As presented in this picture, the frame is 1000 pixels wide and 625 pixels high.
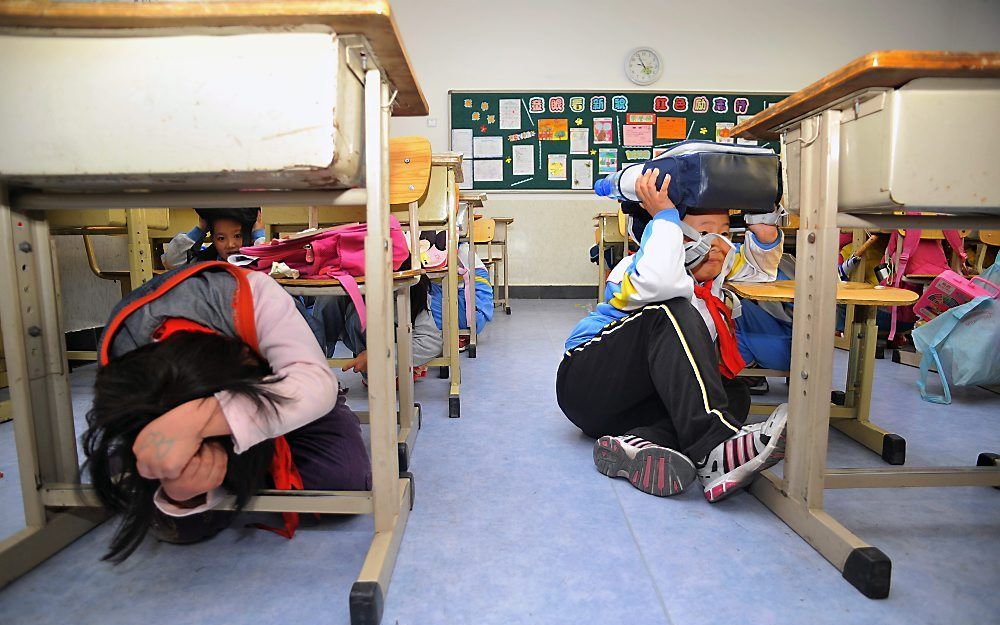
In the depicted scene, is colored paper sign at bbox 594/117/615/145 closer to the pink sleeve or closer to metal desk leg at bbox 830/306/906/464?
metal desk leg at bbox 830/306/906/464

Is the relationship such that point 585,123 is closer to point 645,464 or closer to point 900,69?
point 645,464

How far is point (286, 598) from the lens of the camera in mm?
891

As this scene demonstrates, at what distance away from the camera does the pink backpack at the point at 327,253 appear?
1.38 metres

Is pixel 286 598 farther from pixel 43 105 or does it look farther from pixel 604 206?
pixel 604 206

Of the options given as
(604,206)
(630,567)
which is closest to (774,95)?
(604,206)

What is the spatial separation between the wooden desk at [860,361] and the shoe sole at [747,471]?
0.48 m

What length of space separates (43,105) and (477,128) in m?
4.86

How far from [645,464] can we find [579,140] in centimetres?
460

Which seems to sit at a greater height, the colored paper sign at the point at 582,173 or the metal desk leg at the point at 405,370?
the colored paper sign at the point at 582,173

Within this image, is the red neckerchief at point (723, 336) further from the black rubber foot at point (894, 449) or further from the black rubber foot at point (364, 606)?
the black rubber foot at point (364, 606)

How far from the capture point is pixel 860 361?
5.50 feet

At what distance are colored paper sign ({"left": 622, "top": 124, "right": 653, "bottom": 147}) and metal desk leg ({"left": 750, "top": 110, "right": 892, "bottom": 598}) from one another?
458cm

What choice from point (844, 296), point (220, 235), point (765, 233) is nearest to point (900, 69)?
point (844, 296)

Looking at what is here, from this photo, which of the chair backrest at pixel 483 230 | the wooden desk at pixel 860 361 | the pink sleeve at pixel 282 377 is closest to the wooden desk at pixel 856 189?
the wooden desk at pixel 860 361
